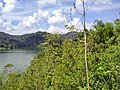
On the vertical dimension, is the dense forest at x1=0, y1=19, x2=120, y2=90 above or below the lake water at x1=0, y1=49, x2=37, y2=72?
above

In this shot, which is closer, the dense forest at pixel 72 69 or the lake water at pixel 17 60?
the dense forest at pixel 72 69

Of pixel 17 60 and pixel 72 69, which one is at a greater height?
pixel 72 69

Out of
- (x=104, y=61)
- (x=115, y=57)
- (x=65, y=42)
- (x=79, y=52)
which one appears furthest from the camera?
(x=65, y=42)

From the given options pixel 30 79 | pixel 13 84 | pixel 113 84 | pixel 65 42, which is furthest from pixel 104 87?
pixel 13 84

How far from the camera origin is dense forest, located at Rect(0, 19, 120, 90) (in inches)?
504

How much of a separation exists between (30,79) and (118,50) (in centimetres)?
1372

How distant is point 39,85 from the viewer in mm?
23672

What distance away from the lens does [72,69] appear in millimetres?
17984

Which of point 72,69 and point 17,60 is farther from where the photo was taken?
point 17,60

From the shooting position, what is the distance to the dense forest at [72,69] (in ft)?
42.0

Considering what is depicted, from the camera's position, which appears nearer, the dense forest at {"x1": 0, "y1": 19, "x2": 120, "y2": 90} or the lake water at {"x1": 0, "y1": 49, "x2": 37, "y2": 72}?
the dense forest at {"x1": 0, "y1": 19, "x2": 120, "y2": 90}

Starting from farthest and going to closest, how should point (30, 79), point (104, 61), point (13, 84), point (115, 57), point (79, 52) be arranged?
point (13, 84) < point (30, 79) < point (79, 52) < point (104, 61) < point (115, 57)

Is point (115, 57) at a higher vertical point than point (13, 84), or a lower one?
higher

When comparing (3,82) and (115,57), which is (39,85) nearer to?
(3,82)
